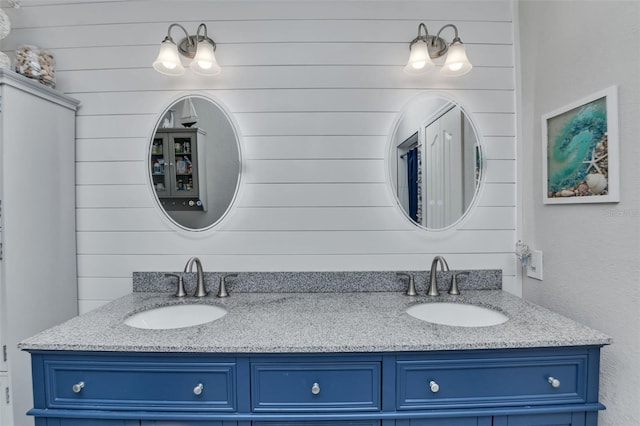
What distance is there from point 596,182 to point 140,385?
69.9 inches

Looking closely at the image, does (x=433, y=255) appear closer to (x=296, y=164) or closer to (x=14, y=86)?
(x=296, y=164)

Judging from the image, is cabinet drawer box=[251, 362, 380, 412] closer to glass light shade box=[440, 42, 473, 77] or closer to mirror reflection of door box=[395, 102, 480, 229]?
mirror reflection of door box=[395, 102, 480, 229]

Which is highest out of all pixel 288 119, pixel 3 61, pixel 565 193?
pixel 3 61

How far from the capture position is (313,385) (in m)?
0.95

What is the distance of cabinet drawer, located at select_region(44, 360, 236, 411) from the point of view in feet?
3.15

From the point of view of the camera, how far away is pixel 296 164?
1.52m

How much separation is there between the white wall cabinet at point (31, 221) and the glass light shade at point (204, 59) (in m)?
0.68

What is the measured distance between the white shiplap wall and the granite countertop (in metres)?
0.33

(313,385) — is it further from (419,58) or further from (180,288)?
(419,58)

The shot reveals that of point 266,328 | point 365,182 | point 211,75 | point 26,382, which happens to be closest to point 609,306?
point 365,182

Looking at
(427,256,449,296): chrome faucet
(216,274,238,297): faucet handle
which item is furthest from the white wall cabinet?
(427,256,449,296): chrome faucet

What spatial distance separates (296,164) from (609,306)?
140 cm

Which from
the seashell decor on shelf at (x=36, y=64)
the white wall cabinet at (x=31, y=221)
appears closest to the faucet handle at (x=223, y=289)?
the white wall cabinet at (x=31, y=221)

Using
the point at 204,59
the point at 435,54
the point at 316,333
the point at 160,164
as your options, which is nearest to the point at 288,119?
the point at 204,59
